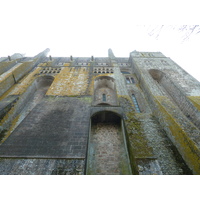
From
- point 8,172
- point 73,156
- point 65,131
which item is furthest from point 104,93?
point 8,172

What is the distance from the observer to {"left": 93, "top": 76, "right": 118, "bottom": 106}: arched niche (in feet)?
32.4

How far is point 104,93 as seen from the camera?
34.9ft

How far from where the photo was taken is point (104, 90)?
36.2 feet

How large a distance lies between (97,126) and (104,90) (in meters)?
4.21

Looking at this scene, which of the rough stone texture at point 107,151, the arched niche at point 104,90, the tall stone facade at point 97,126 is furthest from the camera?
the arched niche at point 104,90

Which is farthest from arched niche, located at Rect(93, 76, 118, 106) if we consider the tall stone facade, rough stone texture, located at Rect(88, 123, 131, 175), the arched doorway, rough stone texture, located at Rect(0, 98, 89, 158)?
rough stone texture, located at Rect(0, 98, 89, 158)

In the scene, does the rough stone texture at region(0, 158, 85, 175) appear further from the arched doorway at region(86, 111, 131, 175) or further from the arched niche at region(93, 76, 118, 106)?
the arched niche at region(93, 76, 118, 106)

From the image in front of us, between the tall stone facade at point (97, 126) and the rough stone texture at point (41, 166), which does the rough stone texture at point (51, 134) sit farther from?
the rough stone texture at point (41, 166)

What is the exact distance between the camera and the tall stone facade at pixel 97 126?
4.50m

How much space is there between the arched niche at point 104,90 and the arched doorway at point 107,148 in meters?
2.07

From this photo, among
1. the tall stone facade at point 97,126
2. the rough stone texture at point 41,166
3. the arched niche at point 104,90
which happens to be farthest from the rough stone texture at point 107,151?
the arched niche at point 104,90

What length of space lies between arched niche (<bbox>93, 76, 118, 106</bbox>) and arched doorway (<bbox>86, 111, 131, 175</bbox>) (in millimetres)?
2068

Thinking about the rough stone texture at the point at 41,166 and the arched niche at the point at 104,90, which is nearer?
the rough stone texture at the point at 41,166

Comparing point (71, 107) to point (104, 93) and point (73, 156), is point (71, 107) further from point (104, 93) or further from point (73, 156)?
point (104, 93)
